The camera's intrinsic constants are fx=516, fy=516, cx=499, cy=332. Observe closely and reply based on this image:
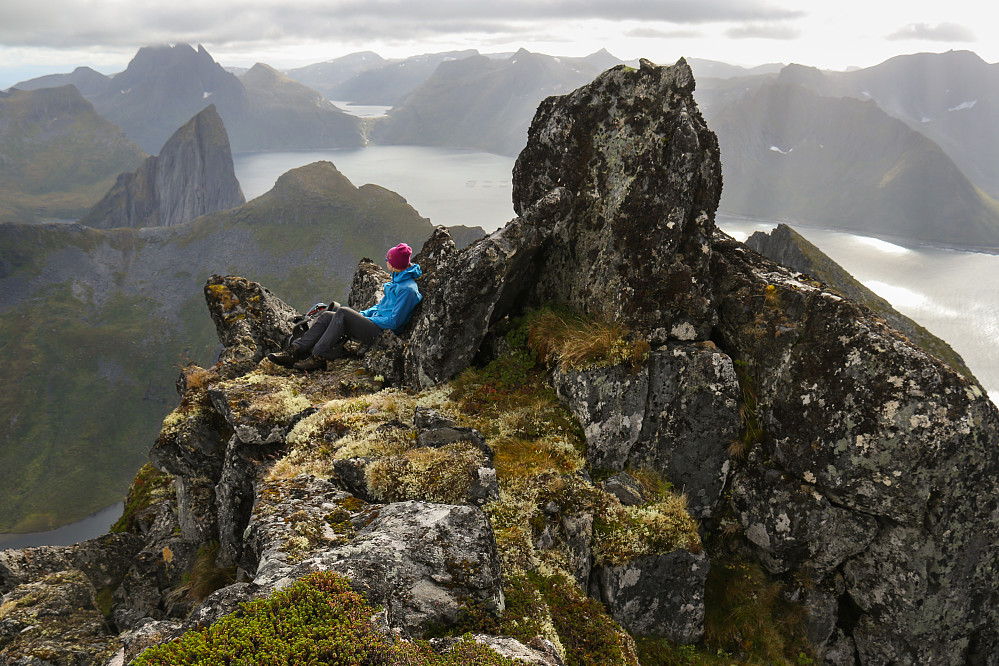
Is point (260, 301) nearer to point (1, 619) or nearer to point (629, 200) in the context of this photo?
point (1, 619)

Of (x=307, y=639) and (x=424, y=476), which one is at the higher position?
(x=307, y=639)

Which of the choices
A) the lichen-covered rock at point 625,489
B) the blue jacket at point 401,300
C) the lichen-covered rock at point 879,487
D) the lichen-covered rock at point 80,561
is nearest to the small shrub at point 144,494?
the lichen-covered rock at point 80,561

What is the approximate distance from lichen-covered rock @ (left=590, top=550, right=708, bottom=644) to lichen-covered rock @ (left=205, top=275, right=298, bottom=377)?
53.8 ft

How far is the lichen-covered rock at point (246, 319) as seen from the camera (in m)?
22.4

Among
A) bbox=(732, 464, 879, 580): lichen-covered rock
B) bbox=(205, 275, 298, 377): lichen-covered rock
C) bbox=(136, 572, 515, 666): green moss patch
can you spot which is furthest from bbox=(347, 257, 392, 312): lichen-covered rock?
bbox=(136, 572, 515, 666): green moss patch

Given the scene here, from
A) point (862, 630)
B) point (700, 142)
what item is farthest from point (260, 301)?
point (862, 630)

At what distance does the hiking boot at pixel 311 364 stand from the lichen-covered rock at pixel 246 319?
307 centimetres

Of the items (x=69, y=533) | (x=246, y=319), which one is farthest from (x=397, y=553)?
(x=69, y=533)

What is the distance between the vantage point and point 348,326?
19500 mm

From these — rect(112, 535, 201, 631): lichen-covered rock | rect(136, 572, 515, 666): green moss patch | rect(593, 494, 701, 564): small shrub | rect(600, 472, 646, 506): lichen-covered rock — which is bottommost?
rect(112, 535, 201, 631): lichen-covered rock

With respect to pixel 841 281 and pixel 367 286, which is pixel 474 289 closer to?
pixel 367 286

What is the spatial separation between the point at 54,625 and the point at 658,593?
17.8 metres

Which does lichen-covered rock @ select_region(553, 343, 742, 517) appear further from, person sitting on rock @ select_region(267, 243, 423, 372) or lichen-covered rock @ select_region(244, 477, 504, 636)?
person sitting on rock @ select_region(267, 243, 423, 372)

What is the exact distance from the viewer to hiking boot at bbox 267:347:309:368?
62.6 feet
